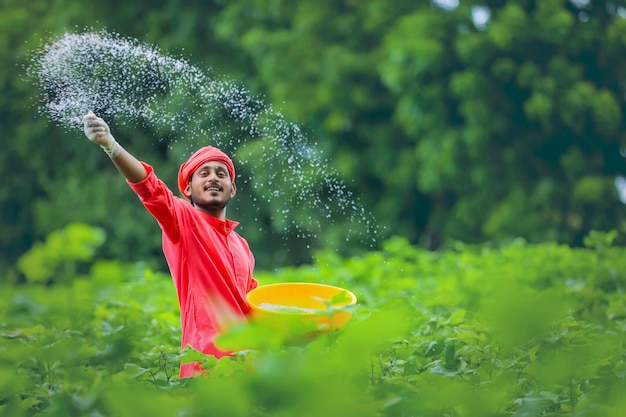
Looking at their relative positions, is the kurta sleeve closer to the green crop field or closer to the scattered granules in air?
the green crop field

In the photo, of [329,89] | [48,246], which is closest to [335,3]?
[329,89]

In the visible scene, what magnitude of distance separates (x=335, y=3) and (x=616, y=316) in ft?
40.8

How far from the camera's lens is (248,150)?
1430 centimetres

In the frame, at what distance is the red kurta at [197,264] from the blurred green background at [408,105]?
9873 mm

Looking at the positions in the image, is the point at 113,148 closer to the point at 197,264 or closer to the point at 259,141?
the point at 197,264

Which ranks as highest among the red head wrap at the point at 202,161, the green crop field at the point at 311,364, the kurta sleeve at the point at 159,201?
the red head wrap at the point at 202,161

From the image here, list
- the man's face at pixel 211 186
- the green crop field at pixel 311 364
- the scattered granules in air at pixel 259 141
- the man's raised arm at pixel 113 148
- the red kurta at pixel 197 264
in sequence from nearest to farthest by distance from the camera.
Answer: the green crop field at pixel 311 364 → the man's raised arm at pixel 113 148 → the red kurta at pixel 197 264 → the man's face at pixel 211 186 → the scattered granules in air at pixel 259 141

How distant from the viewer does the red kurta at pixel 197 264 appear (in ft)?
9.80

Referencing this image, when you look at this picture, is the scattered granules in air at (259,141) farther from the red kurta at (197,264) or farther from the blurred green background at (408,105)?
the red kurta at (197,264)

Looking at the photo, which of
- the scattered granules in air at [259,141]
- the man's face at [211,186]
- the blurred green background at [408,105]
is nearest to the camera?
the man's face at [211,186]

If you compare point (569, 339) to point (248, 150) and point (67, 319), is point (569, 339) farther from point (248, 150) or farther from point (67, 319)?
point (248, 150)

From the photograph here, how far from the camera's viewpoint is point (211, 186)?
3.30 metres

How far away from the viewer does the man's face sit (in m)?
3.29

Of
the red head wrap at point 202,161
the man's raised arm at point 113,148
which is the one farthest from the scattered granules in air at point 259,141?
the man's raised arm at point 113,148
